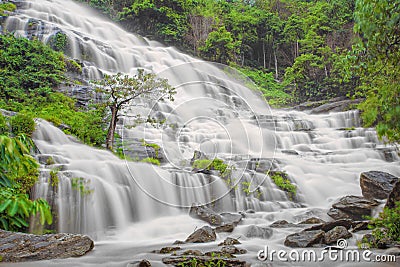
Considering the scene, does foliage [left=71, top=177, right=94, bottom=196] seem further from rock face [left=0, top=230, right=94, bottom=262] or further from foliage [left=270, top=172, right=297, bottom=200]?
foliage [left=270, top=172, right=297, bottom=200]

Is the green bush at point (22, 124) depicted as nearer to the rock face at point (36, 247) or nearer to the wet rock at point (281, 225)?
the rock face at point (36, 247)

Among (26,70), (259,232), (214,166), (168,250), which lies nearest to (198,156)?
(214,166)

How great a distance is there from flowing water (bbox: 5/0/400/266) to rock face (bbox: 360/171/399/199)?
1.11 metres

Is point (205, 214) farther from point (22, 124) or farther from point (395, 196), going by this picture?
point (22, 124)

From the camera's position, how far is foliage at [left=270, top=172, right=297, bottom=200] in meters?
8.96

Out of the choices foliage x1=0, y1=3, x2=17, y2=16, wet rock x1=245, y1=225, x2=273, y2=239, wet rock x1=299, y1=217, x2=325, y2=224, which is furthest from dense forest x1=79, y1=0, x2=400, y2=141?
wet rock x1=245, y1=225, x2=273, y2=239

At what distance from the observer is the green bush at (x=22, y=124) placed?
7.74 metres

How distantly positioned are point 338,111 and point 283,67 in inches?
475

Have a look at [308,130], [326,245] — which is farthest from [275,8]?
[326,245]

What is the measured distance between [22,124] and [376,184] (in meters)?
8.61

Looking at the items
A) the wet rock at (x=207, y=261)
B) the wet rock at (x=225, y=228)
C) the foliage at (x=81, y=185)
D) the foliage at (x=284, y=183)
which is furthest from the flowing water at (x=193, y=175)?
the wet rock at (x=207, y=261)

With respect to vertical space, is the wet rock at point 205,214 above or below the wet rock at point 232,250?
below

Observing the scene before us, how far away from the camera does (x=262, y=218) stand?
7250 millimetres

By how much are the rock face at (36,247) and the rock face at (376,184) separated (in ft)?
20.8
